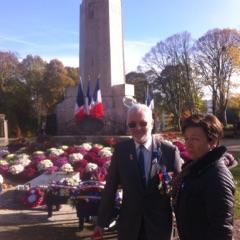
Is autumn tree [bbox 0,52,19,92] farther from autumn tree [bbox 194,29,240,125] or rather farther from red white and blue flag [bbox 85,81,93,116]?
red white and blue flag [bbox 85,81,93,116]

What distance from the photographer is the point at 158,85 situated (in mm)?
47000

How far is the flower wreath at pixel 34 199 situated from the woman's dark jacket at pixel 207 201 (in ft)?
18.4

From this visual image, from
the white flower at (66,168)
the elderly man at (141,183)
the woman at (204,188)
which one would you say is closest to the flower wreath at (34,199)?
the white flower at (66,168)

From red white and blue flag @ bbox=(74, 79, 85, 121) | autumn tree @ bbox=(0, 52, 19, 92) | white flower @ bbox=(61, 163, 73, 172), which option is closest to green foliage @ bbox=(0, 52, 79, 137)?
autumn tree @ bbox=(0, 52, 19, 92)

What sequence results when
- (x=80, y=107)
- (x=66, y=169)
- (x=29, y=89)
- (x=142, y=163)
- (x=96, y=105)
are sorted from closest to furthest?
(x=142, y=163)
(x=66, y=169)
(x=80, y=107)
(x=96, y=105)
(x=29, y=89)

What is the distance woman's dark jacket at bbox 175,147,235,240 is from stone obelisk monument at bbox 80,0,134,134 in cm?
1652

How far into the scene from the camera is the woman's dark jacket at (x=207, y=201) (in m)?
2.69

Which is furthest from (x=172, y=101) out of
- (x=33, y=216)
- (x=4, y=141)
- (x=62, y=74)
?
(x=33, y=216)

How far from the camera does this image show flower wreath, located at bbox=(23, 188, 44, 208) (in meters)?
8.28

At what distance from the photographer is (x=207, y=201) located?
9.03 feet

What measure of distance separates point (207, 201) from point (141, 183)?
39.6 inches

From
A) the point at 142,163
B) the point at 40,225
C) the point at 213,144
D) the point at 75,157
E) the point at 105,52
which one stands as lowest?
the point at 40,225

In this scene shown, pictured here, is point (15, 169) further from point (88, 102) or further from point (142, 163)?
point (142, 163)

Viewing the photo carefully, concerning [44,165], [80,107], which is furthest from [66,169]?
[80,107]
